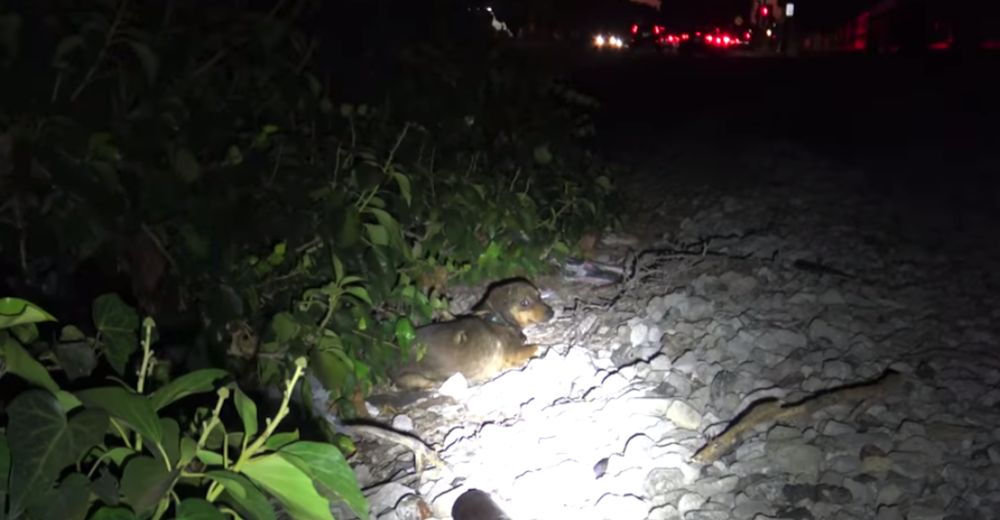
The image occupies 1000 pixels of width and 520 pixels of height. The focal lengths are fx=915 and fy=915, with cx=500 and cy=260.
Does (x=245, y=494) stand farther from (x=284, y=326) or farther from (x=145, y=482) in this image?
(x=284, y=326)

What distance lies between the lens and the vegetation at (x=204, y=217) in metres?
1.62

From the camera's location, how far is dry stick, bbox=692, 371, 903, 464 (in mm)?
3434

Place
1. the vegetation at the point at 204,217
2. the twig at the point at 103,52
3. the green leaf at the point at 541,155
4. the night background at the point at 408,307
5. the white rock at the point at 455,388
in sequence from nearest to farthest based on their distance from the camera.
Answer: the vegetation at the point at 204,217 < the night background at the point at 408,307 < the twig at the point at 103,52 < the white rock at the point at 455,388 < the green leaf at the point at 541,155

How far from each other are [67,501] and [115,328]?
0.56m

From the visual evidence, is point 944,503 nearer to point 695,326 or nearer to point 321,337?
point 695,326

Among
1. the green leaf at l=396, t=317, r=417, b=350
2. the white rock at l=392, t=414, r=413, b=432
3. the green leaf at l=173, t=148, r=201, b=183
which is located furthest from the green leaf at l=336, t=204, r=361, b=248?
the white rock at l=392, t=414, r=413, b=432

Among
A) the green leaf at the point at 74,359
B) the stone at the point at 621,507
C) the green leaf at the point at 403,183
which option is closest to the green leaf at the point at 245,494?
the green leaf at the point at 74,359

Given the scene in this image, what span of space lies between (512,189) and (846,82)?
1131cm

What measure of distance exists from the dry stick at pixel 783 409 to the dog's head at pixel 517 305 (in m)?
1.61

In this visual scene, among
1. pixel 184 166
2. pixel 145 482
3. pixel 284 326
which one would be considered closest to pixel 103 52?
pixel 184 166

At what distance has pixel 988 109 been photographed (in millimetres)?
11406

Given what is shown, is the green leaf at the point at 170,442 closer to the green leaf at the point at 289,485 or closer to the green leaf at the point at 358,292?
the green leaf at the point at 289,485

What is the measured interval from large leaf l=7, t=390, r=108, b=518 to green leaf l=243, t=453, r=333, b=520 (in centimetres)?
27

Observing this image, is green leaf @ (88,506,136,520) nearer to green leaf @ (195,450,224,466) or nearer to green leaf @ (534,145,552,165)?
green leaf @ (195,450,224,466)
